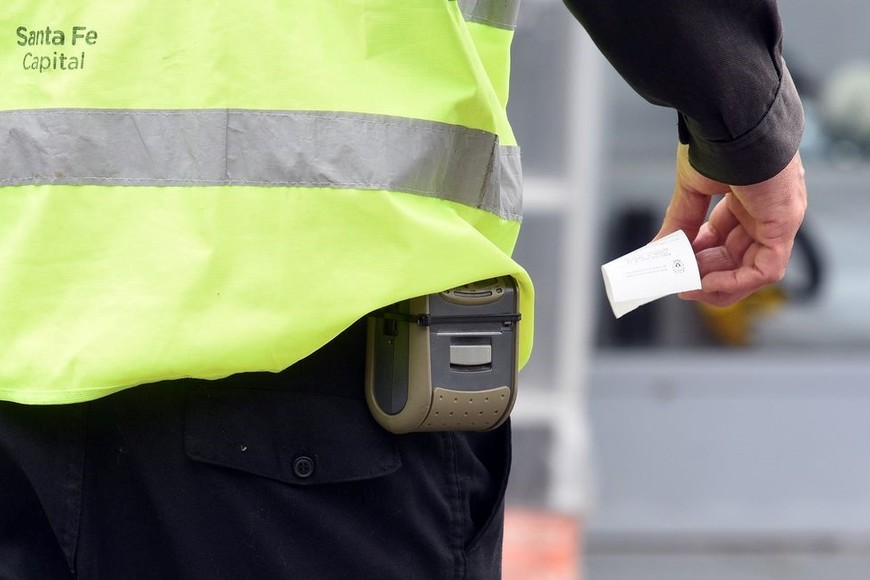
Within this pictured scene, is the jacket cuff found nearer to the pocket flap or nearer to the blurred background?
the pocket flap

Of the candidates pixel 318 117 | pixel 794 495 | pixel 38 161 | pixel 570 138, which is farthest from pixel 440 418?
pixel 794 495

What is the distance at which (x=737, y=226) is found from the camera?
1535 millimetres

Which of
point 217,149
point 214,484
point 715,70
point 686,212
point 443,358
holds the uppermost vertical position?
point 715,70

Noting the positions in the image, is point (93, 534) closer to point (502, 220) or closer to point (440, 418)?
point (440, 418)

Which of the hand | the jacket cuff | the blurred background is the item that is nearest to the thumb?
the hand

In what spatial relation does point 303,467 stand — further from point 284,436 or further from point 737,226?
point 737,226

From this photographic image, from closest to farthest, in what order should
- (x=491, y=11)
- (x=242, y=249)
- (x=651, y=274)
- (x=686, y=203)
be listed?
(x=242, y=249) < (x=491, y=11) < (x=651, y=274) < (x=686, y=203)

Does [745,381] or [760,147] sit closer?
[760,147]

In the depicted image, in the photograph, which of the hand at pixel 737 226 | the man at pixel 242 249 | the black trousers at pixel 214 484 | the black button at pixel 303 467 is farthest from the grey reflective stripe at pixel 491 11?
the black button at pixel 303 467

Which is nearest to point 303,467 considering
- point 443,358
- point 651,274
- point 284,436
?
point 284,436

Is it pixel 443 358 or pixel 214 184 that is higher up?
pixel 214 184

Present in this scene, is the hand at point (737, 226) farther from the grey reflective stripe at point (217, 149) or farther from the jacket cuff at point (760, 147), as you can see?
the grey reflective stripe at point (217, 149)

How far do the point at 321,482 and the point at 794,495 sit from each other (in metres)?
3.88

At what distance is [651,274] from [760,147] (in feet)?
0.70
